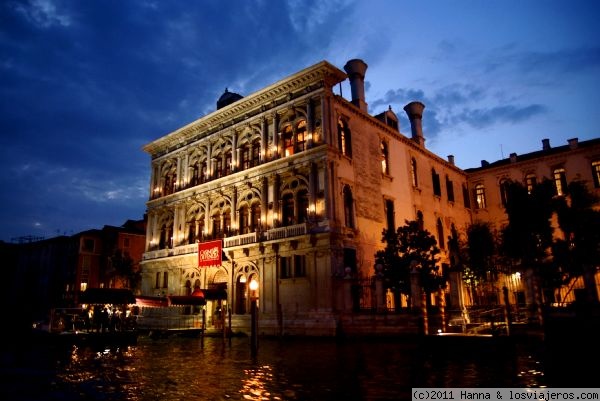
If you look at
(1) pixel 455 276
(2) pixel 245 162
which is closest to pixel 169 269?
(2) pixel 245 162

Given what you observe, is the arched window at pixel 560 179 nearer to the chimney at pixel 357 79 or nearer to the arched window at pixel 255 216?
the chimney at pixel 357 79

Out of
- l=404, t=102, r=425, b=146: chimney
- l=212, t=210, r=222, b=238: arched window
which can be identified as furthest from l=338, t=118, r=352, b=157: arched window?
l=404, t=102, r=425, b=146: chimney

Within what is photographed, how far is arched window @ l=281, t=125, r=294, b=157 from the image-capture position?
25906 millimetres

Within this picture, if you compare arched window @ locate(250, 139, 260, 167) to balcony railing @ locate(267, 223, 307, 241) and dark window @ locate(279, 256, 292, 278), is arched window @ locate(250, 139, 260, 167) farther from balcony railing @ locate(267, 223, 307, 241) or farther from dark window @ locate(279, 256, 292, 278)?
dark window @ locate(279, 256, 292, 278)

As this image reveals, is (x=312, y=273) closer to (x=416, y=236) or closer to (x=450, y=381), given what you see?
(x=416, y=236)

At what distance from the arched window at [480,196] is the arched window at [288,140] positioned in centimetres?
2008

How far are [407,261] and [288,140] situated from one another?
33.5 ft

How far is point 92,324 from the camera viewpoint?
23.4 meters

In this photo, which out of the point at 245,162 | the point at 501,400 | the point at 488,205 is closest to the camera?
the point at 501,400

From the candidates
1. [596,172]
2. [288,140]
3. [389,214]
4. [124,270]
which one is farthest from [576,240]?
[124,270]

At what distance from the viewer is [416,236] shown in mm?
21562

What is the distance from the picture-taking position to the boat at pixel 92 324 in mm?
20672

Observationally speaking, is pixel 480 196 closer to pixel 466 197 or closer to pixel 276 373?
pixel 466 197

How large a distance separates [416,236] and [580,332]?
336 inches
